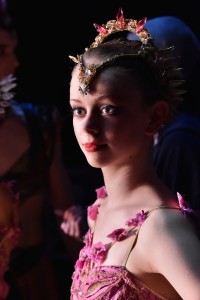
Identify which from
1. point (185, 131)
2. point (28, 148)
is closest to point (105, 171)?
point (185, 131)

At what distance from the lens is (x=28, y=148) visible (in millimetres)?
2529

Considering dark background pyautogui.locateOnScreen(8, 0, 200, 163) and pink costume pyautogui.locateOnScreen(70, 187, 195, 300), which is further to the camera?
dark background pyautogui.locateOnScreen(8, 0, 200, 163)

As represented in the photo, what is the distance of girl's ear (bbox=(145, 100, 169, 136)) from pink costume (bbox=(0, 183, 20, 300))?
854mm

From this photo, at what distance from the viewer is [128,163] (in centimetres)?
143

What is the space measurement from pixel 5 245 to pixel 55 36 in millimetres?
1357

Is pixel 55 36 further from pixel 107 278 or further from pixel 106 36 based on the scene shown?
pixel 107 278

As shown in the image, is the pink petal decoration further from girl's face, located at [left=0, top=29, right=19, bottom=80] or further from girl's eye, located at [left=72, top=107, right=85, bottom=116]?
girl's face, located at [left=0, top=29, right=19, bottom=80]

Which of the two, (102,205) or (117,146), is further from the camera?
(102,205)

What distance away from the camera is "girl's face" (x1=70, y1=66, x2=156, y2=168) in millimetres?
1380

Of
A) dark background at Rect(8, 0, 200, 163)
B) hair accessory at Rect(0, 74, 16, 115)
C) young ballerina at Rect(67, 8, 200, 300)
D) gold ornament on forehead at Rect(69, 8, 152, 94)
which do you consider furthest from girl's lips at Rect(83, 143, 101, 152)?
dark background at Rect(8, 0, 200, 163)

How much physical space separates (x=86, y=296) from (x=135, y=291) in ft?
0.42

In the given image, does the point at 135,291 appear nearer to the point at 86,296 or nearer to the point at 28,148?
the point at 86,296

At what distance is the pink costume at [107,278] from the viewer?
1307mm

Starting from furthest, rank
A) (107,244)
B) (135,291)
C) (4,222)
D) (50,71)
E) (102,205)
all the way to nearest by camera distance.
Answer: (50,71) → (4,222) → (102,205) → (107,244) → (135,291)
